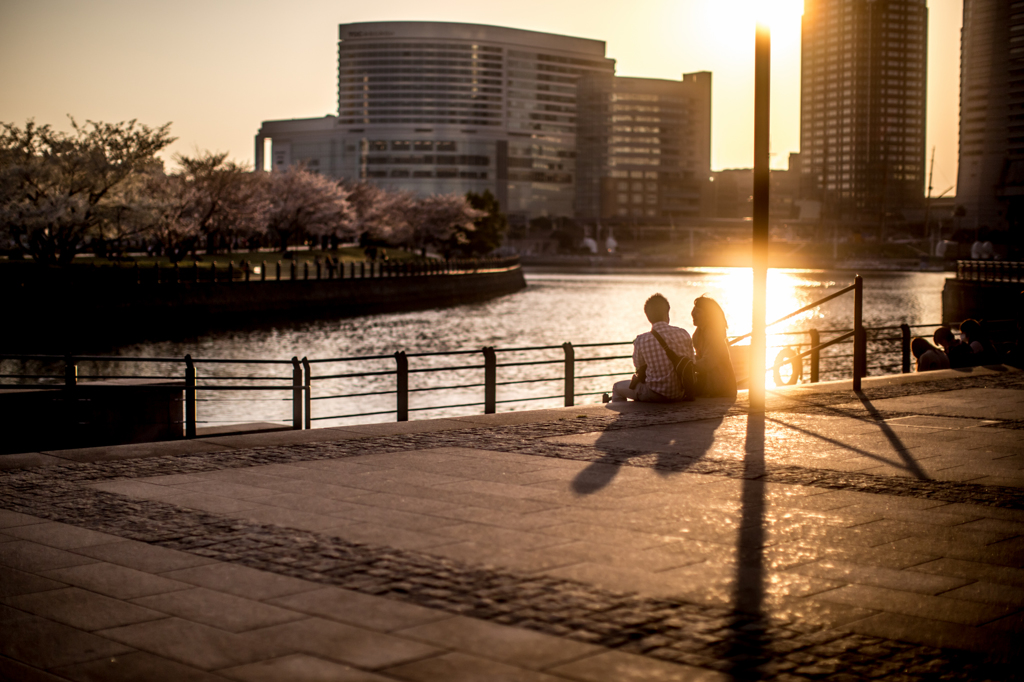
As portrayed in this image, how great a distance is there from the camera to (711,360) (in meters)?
13.7

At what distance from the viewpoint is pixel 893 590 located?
5.64 m

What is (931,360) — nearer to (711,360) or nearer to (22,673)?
(711,360)

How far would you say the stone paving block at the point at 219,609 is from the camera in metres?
5.14

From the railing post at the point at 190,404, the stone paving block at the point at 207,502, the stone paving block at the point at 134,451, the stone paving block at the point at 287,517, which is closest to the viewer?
the stone paving block at the point at 287,517

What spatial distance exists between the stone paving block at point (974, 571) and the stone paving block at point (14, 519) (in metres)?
5.77

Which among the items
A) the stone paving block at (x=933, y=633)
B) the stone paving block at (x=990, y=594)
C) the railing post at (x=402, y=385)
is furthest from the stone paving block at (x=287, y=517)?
the railing post at (x=402, y=385)

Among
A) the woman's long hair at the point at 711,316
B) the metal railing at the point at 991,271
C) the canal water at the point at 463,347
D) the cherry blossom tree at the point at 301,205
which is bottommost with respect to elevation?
the canal water at the point at 463,347

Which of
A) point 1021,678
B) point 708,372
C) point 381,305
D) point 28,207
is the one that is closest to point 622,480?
point 1021,678

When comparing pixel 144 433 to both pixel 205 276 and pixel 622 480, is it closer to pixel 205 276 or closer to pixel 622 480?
pixel 622 480

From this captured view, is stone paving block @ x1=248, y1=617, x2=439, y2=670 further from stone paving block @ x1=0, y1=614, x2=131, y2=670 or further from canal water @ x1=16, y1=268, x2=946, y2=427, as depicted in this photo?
canal water @ x1=16, y1=268, x2=946, y2=427

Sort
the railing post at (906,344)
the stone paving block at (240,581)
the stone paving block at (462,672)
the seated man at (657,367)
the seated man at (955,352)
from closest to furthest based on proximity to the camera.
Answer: the stone paving block at (462,672)
the stone paving block at (240,581)
the seated man at (657,367)
the seated man at (955,352)
the railing post at (906,344)

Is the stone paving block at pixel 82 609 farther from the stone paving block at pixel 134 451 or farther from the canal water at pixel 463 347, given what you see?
the canal water at pixel 463 347

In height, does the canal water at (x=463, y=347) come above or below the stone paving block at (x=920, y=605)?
below

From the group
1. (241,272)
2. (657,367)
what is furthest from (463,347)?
(657,367)
